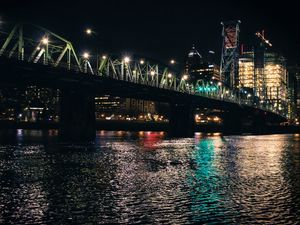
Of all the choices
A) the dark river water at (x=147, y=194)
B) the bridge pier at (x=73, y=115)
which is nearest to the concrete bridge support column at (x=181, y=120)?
the bridge pier at (x=73, y=115)

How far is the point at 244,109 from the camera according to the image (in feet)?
484

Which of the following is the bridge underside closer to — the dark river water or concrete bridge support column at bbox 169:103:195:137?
concrete bridge support column at bbox 169:103:195:137

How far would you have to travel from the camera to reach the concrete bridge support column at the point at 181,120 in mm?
105875

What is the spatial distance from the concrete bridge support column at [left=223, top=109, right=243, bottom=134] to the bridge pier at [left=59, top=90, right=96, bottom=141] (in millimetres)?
70697

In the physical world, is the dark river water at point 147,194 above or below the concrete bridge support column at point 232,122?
below

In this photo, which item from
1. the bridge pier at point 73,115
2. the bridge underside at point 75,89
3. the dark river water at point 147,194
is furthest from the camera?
the bridge pier at point 73,115

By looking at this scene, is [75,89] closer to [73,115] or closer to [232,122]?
[73,115]

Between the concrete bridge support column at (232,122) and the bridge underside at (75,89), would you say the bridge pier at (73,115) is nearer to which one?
the bridge underside at (75,89)

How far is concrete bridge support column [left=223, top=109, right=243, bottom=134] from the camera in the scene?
13112 centimetres

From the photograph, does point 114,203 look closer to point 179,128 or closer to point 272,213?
point 272,213

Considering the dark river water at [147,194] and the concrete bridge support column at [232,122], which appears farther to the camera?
the concrete bridge support column at [232,122]

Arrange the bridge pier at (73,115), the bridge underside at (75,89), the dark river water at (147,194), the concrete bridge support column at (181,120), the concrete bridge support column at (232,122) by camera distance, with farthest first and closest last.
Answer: the concrete bridge support column at (232,122), the concrete bridge support column at (181,120), the bridge pier at (73,115), the bridge underside at (75,89), the dark river water at (147,194)

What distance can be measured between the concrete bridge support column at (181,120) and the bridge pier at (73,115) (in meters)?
40.5

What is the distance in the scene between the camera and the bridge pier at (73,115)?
6844 centimetres
